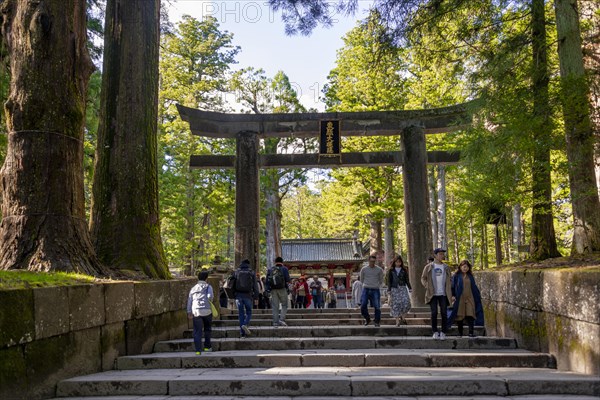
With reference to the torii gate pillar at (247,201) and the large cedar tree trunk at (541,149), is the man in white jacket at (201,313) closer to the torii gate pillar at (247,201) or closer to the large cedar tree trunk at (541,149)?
the large cedar tree trunk at (541,149)

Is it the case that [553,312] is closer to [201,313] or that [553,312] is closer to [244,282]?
[201,313]

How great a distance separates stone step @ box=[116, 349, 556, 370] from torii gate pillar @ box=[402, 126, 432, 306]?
20.8ft

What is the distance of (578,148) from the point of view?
22.3 ft

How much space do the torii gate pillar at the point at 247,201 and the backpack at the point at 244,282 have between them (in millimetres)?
4213

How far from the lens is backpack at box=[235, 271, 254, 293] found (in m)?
9.02

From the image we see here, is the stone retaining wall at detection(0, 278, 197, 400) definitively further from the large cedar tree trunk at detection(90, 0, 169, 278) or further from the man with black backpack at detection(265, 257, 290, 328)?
the man with black backpack at detection(265, 257, 290, 328)

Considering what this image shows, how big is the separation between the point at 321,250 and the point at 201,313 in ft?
85.5

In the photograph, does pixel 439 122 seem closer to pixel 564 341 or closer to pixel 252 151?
pixel 252 151

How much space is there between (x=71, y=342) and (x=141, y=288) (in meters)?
1.77

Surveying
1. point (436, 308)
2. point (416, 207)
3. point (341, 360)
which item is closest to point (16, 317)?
point (341, 360)

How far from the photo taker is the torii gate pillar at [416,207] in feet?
43.5

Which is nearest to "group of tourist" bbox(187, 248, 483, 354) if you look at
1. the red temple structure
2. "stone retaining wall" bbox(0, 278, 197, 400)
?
"stone retaining wall" bbox(0, 278, 197, 400)

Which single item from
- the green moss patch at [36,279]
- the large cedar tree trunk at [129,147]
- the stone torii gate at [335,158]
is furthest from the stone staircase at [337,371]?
the stone torii gate at [335,158]

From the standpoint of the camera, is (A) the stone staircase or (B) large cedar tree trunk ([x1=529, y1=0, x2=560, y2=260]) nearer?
(A) the stone staircase
